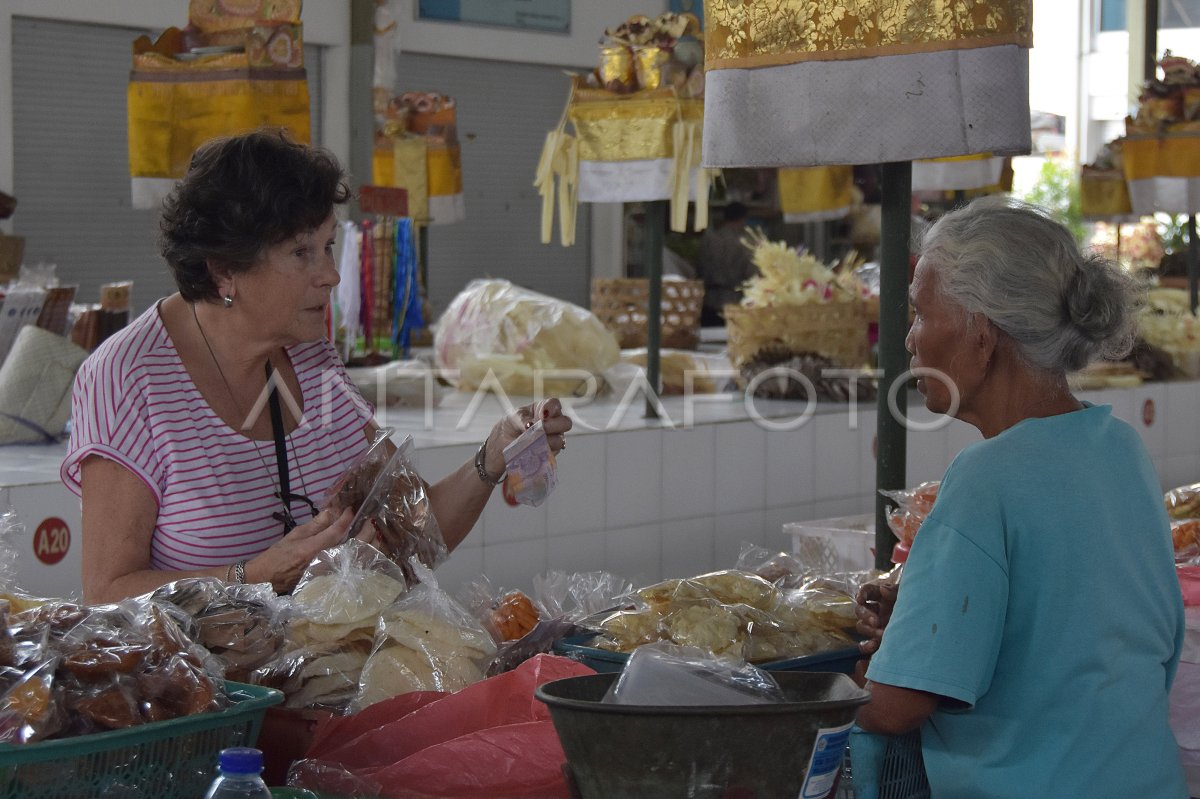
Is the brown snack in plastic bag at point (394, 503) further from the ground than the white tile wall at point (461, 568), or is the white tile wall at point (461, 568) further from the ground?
the brown snack in plastic bag at point (394, 503)

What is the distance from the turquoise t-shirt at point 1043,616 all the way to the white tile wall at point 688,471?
2751 mm

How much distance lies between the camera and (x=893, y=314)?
262 centimetres

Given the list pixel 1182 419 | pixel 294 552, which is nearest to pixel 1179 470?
pixel 1182 419

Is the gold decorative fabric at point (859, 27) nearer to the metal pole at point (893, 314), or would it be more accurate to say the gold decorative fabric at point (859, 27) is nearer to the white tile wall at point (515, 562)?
the metal pole at point (893, 314)

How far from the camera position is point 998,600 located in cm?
152

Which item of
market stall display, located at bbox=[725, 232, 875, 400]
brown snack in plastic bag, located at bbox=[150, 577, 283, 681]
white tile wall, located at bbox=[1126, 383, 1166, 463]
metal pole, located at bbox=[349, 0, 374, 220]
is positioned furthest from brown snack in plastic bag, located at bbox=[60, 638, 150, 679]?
metal pole, located at bbox=[349, 0, 374, 220]

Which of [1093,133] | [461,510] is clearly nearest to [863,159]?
[461,510]

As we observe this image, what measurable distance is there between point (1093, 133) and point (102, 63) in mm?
13108

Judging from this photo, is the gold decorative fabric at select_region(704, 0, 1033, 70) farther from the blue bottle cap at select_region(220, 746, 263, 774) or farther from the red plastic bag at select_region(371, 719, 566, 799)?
the blue bottle cap at select_region(220, 746, 263, 774)

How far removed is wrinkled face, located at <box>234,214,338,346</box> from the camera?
2.22 meters

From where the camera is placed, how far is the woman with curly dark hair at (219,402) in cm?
213

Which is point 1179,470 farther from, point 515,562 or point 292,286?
point 292,286

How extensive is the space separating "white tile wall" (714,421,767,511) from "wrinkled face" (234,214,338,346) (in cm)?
235

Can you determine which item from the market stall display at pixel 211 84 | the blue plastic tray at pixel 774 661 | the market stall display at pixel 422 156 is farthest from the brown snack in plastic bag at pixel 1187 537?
the market stall display at pixel 422 156
